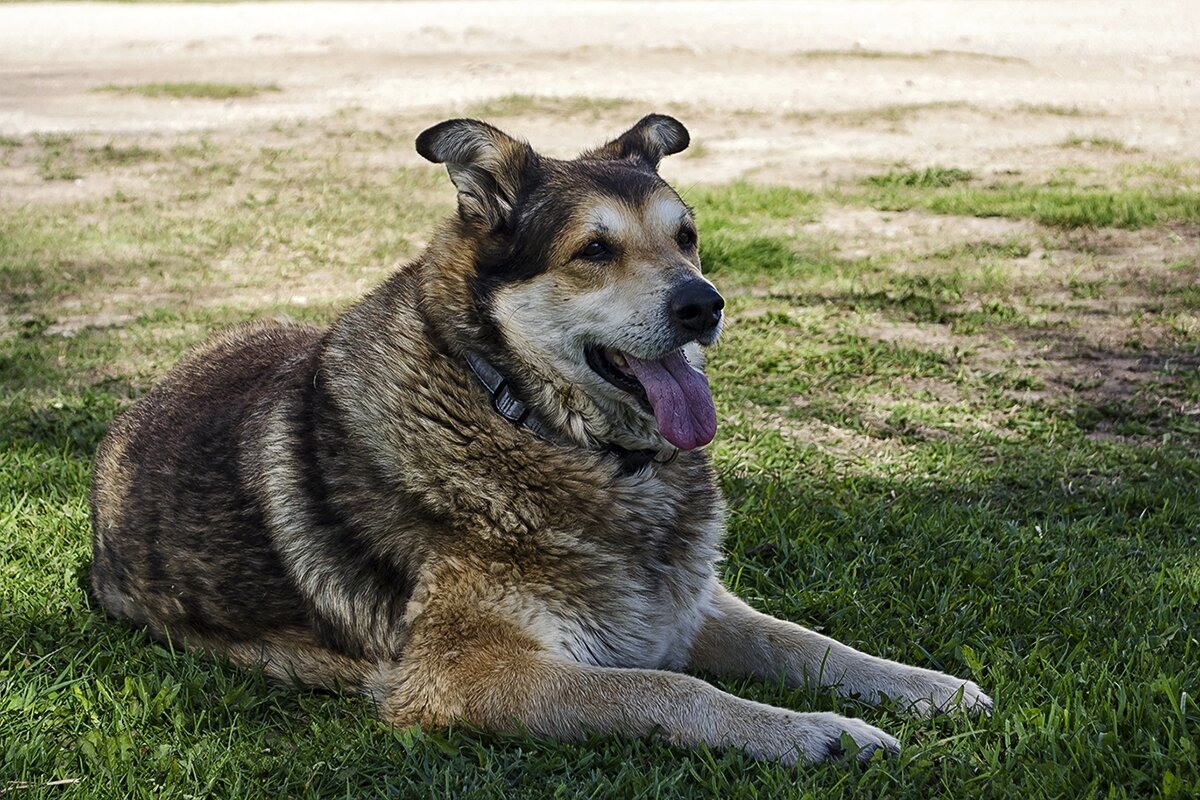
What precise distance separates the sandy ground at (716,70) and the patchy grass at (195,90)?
11.8 inches

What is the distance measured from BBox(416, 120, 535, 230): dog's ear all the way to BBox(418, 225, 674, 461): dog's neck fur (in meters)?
0.11

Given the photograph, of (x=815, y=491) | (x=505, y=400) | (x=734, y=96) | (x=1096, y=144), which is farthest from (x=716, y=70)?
(x=505, y=400)

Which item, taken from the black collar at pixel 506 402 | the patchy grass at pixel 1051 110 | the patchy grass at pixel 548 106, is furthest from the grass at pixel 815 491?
the patchy grass at pixel 1051 110

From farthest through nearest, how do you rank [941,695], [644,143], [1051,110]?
1. [1051,110]
2. [644,143]
3. [941,695]

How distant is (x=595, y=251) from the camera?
4.14 metres

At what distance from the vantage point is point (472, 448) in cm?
397

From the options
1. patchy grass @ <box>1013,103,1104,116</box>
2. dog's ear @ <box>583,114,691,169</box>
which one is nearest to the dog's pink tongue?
dog's ear @ <box>583,114,691,169</box>

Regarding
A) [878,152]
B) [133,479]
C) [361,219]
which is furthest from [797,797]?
[878,152]

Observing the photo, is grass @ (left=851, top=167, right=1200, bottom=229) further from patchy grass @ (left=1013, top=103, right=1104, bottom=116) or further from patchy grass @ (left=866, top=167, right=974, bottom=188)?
patchy grass @ (left=1013, top=103, right=1104, bottom=116)

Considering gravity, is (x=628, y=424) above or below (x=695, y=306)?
below

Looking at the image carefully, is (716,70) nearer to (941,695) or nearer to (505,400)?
(505,400)

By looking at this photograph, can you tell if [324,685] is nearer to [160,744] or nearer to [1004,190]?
[160,744]

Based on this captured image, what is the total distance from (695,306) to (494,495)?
883mm

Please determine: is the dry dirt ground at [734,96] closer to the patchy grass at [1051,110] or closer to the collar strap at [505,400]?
the patchy grass at [1051,110]
